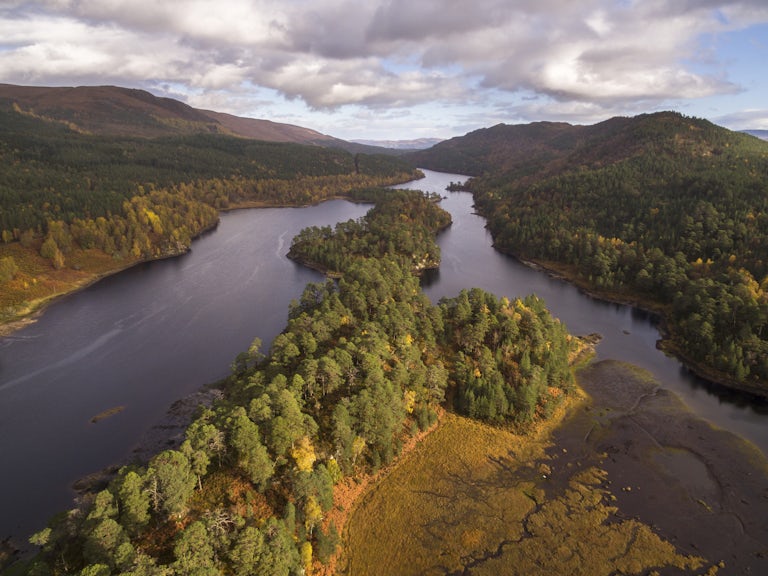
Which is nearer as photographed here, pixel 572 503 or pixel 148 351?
pixel 572 503

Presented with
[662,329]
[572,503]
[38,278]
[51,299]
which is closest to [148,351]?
[51,299]

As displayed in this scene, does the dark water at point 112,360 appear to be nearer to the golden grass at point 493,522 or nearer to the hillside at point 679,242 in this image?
the golden grass at point 493,522

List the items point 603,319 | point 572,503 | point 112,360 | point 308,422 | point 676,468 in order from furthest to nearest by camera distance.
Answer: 1. point 603,319
2. point 112,360
3. point 676,468
4. point 572,503
5. point 308,422

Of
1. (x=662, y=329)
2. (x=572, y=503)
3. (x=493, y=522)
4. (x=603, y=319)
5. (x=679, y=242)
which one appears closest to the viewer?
(x=493, y=522)

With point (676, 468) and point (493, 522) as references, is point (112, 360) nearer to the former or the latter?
point (493, 522)

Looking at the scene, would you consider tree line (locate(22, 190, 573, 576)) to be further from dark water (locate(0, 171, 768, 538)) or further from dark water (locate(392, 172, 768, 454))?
dark water (locate(392, 172, 768, 454))

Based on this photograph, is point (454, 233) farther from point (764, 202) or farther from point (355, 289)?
point (355, 289)

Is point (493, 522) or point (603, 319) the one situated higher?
point (603, 319)
